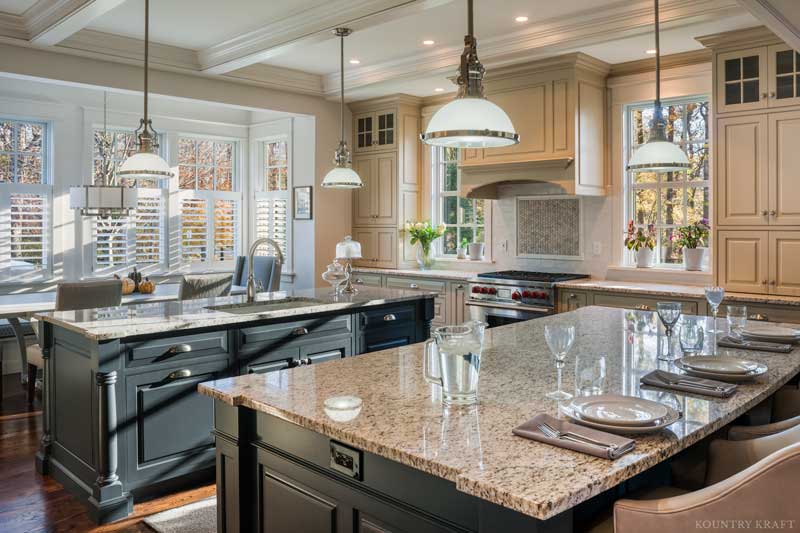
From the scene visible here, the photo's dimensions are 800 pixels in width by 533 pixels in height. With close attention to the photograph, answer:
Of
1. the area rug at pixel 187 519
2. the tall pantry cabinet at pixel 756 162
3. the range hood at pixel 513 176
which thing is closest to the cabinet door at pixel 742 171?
the tall pantry cabinet at pixel 756 162

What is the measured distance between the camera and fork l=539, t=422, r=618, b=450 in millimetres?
1388

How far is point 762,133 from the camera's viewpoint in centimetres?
446

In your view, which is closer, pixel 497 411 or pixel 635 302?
pixel 497 411

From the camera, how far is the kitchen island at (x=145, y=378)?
118 inches

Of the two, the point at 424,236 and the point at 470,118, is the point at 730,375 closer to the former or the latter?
the point at 470,118

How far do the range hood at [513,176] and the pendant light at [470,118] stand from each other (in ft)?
10.9

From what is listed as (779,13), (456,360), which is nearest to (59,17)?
(456,360)

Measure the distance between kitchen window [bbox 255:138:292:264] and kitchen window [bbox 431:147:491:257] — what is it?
175 centimetres

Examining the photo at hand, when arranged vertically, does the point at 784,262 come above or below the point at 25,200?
below

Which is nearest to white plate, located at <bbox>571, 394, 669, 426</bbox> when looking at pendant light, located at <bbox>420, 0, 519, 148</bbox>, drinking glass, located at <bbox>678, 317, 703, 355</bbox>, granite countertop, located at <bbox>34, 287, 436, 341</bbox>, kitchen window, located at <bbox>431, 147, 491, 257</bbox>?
drinking glass, located at <bbox>678, 317, 703, 355</bbox>

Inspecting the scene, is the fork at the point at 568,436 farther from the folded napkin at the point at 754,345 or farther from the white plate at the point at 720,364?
the folded napkin at the point at 754,345

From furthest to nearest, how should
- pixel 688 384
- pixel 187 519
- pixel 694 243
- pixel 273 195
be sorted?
pixel 273 195, pixel 694 243, pixel 187 519, pixel 688 384

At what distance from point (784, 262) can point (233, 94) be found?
16.4 ft

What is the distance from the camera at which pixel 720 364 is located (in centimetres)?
214
